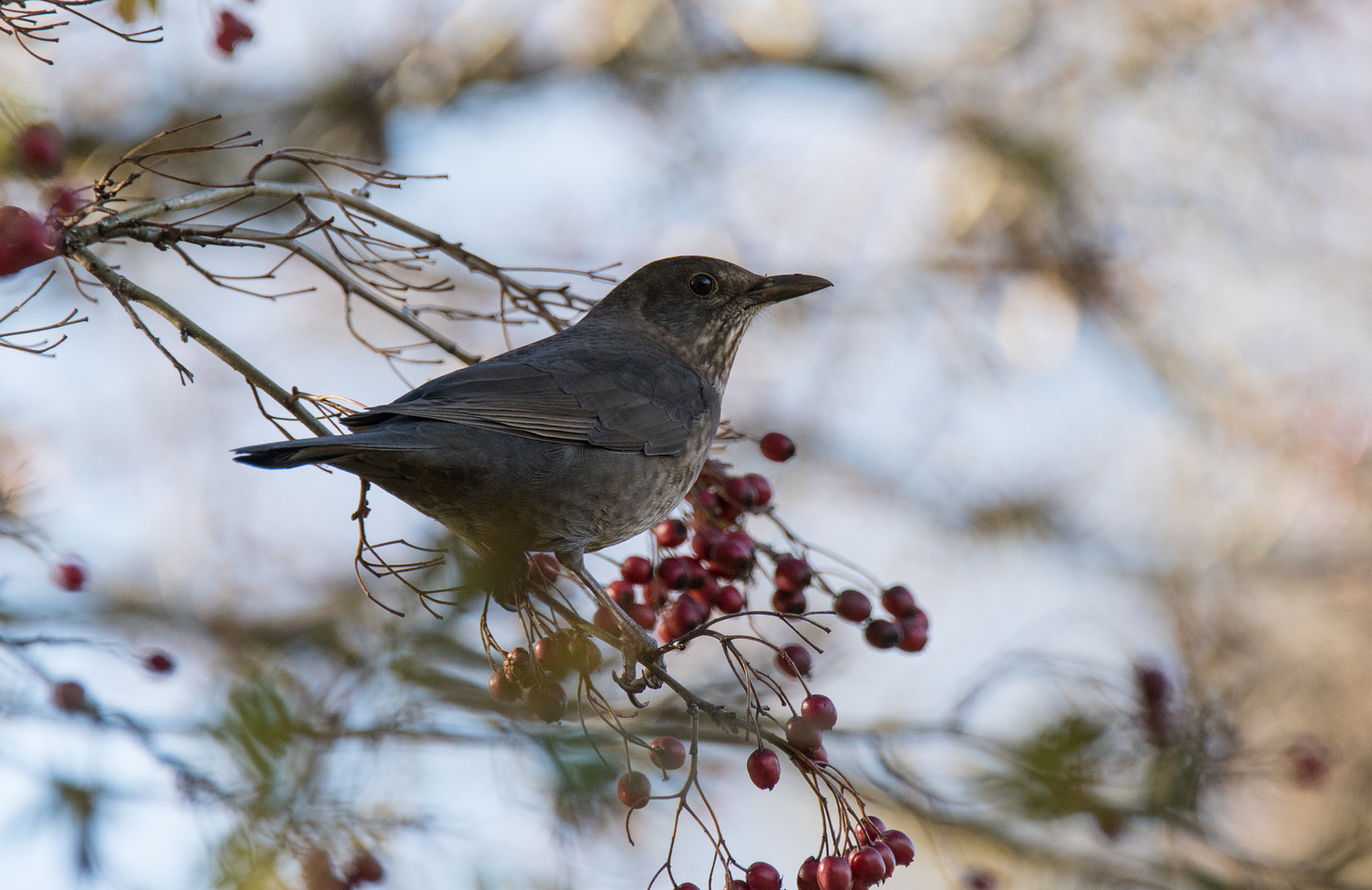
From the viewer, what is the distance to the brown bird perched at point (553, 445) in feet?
9.95

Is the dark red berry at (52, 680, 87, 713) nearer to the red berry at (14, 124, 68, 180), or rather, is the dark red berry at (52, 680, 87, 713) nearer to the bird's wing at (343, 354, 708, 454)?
the bird's wing at (343, 354, 708, 454)

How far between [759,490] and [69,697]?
1.97 m

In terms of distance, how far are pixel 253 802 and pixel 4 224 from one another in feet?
4.53

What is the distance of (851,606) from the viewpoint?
10.2 feet

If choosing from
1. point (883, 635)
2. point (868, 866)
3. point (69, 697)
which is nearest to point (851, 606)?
point (883, 635)

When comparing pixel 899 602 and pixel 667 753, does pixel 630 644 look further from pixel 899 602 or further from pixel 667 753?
pixel 899 602

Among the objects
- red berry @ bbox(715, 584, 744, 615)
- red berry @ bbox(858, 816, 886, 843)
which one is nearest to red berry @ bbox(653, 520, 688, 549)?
red berry @ bbox(715, 584, 744, 615)

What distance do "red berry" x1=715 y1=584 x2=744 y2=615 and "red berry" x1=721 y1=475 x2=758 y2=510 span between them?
275 millimetres

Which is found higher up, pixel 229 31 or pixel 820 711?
pixel 229 31

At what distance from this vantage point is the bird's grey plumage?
305cm

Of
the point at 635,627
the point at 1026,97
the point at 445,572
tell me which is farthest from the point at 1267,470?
the point at 445,572

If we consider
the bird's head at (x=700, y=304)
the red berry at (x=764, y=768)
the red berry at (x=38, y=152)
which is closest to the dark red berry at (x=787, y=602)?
the red berry at (x=764, y=768)

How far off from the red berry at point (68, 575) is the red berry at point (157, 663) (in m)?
0.39

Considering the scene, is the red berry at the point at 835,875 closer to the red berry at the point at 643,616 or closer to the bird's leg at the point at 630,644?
the bird's leg at the point at 630,644
